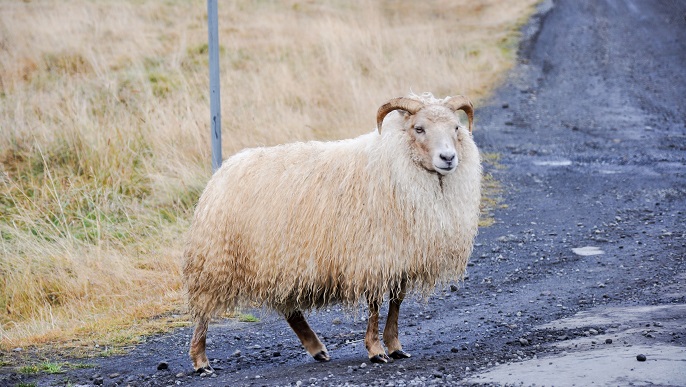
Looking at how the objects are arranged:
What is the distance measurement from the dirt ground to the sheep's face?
1.25m

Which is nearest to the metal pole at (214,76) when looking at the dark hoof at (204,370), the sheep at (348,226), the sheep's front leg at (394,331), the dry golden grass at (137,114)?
the dry golden grass at (137,114)

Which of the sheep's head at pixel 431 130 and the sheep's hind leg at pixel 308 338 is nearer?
the sheep's head at pixel 431 130

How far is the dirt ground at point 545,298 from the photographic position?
208 inches

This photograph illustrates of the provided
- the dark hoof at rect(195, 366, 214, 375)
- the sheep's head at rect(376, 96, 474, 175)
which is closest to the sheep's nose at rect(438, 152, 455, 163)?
the sheep's head at rect(376, 96, 474, 175)

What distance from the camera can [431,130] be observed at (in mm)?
5758

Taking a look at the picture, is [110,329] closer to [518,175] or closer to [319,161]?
[319,161]

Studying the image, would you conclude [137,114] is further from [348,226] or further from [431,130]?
[431,130]

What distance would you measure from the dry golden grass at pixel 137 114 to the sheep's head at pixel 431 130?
115 inches

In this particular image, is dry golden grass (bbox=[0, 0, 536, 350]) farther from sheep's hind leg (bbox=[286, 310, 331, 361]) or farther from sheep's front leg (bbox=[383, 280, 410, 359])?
sheep's front leg (bbox=[383, 280, 410, 359])

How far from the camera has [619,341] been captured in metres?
5.47

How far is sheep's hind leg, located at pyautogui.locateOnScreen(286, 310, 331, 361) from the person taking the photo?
19.9 ft

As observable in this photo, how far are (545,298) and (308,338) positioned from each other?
88.1 inches

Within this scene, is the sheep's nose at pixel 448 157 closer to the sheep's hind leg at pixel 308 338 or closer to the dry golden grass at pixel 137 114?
the sheep's hind leg at pixel 308 338

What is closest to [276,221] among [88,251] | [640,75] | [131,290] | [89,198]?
[131,290]
